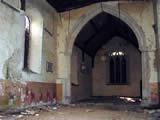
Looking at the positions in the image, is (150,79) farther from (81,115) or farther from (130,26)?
(81,115)

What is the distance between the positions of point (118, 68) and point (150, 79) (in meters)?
6.46

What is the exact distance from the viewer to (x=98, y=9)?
827 centimetres

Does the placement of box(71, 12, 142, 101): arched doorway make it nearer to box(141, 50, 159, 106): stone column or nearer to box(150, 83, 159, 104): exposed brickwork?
box(141, 50, 159, 106): stone column

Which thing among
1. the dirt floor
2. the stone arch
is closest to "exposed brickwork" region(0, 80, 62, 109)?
the dirt floor

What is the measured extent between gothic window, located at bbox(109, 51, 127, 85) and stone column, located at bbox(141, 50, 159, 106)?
618cm

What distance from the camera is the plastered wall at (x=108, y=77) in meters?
13.5

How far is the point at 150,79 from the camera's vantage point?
7.52 metres

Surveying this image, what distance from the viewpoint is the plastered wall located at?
44.3 ft

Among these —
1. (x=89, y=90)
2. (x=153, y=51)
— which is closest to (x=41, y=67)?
(x=153, y=51)

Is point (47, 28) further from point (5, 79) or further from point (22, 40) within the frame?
point (5, 79)

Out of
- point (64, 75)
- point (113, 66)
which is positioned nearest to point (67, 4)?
point (64, 75)

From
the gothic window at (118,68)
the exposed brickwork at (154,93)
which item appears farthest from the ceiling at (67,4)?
the gothic window at (118,68)

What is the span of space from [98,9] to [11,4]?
3788 millimetres

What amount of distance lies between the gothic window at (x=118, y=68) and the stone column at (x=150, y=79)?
6183mm
